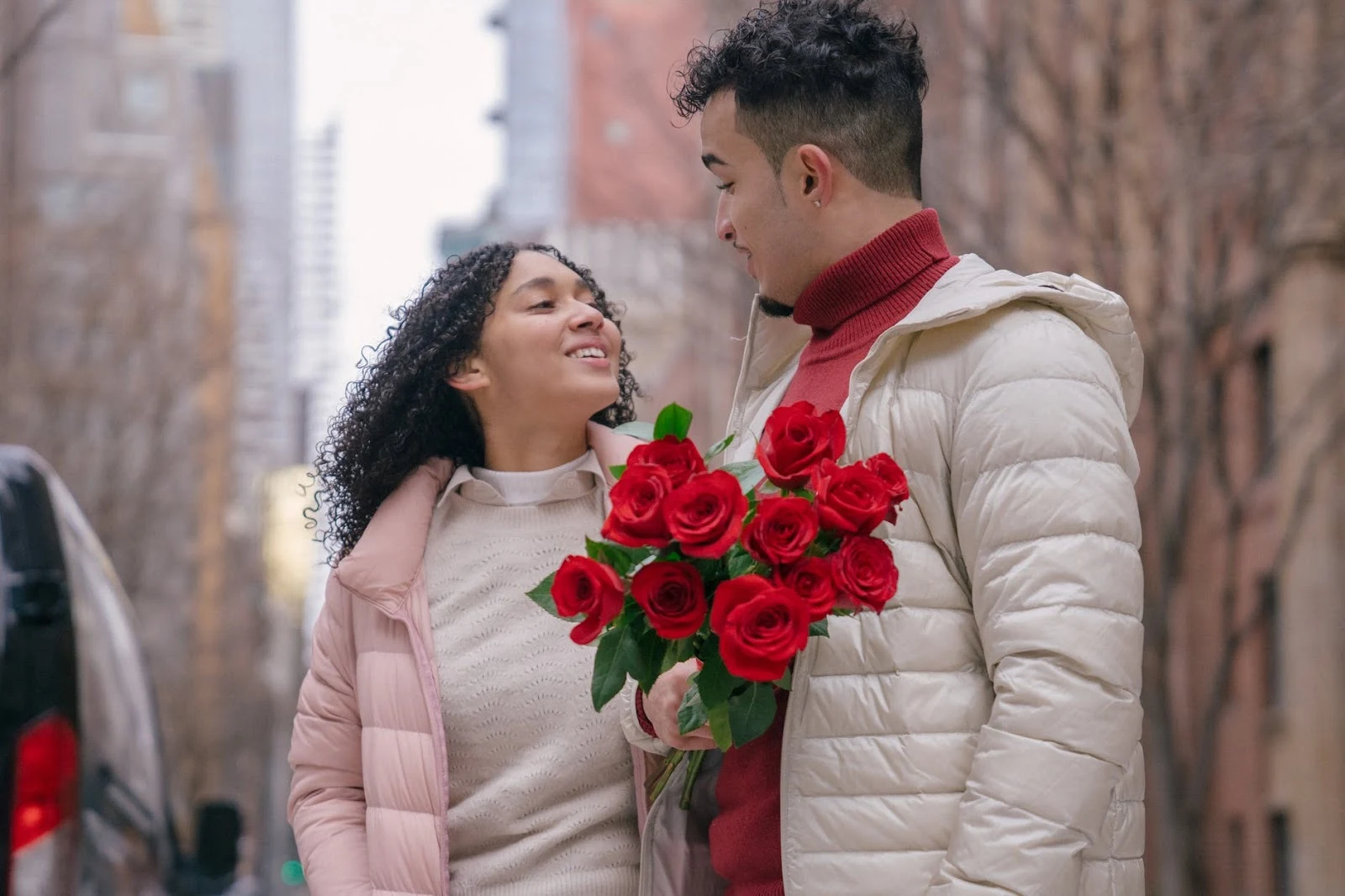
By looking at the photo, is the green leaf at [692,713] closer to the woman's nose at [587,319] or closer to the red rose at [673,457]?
the red rose at [673,457]

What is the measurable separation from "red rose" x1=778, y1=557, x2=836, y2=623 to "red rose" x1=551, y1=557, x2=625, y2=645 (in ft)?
0.91

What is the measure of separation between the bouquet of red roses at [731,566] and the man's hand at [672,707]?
91mm

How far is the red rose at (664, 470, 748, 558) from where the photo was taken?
294cm

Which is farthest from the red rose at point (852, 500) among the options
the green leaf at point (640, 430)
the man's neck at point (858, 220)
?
the man's neck at point (858, 220)

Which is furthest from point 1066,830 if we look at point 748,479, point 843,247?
point 843,247

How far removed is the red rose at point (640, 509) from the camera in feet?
9.83

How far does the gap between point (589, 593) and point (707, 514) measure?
0.24 m

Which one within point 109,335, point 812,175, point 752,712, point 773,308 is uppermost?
point 812,175

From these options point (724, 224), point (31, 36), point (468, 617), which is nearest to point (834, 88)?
point (724, 224)

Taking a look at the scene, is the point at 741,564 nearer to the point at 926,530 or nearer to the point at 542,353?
the point at 926,530

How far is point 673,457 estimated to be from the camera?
3.10 m

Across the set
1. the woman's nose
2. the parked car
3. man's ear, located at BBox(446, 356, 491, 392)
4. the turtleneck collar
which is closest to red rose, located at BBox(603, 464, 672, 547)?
the turtleneck collar

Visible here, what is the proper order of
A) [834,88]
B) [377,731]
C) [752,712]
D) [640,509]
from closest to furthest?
[640,509], [752,712], [834,88], [377,731]

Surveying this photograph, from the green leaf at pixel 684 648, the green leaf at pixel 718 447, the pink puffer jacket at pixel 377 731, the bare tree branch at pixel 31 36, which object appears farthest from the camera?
the bare tree branch at pixel 31 36
